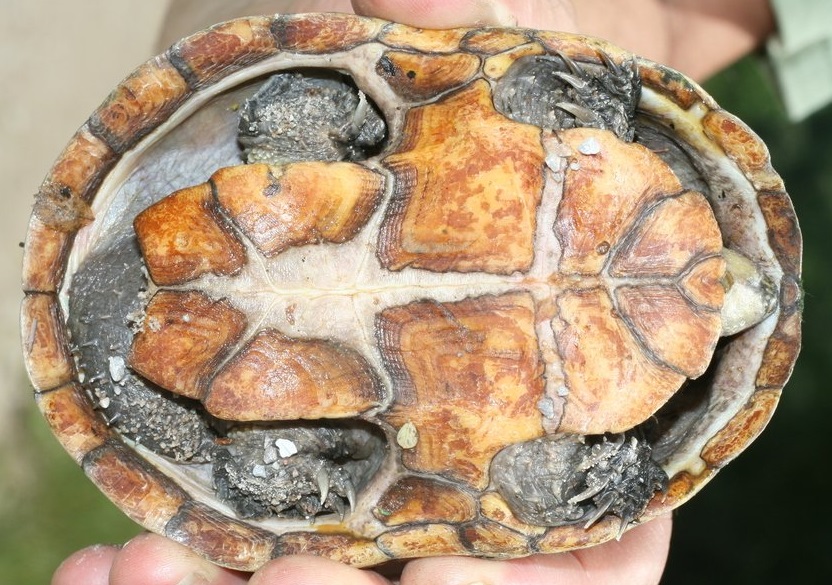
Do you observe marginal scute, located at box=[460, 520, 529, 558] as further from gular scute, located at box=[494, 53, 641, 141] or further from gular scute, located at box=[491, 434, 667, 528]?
gular scute, located at box=[494, 53, 641, 141]

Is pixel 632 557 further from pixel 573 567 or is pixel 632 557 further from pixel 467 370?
pixel 467 370

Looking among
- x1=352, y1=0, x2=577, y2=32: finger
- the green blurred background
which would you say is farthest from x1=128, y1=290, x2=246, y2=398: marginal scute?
the green blurred background

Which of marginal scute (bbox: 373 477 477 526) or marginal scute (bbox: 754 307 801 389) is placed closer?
marginal scute (bbox: 373 477 477 526)

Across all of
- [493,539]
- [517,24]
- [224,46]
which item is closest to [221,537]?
[493,539]

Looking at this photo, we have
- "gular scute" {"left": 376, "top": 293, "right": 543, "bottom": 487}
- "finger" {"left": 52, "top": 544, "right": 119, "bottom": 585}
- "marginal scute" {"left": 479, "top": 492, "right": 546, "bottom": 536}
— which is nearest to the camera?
"gular scute" {"left": 376, "top": 293, "right": 543, "bottom": 487}

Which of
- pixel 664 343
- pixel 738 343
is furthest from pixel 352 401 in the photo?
pixel 738 343

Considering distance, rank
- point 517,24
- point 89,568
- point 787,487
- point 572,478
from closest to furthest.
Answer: point 572,478
point 517,24
point 89,568
point 787,487

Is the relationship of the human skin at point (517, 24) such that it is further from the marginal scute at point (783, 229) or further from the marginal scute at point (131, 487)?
the marginal scute at point (783, 229)
